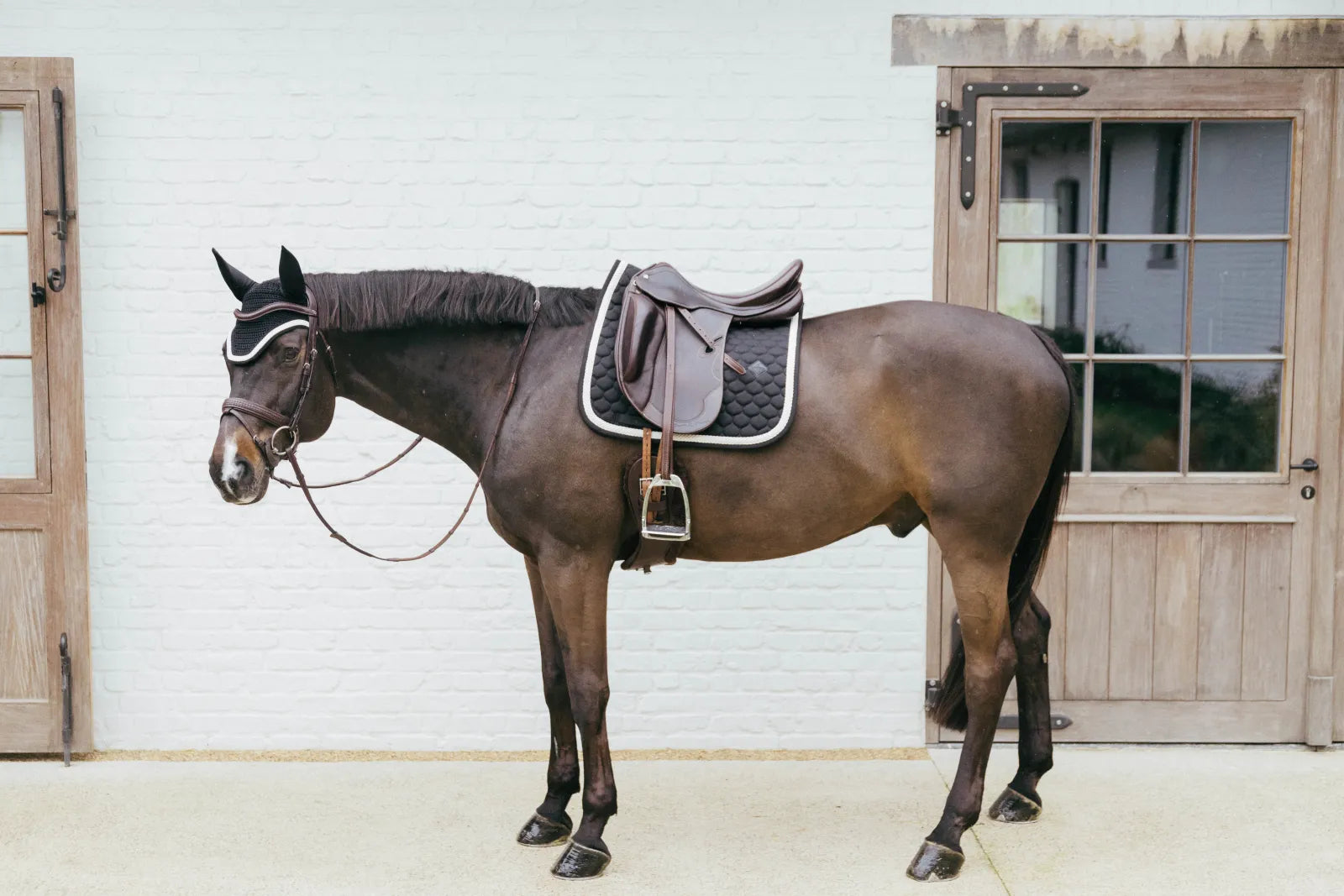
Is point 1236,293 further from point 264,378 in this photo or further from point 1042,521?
point 264,378

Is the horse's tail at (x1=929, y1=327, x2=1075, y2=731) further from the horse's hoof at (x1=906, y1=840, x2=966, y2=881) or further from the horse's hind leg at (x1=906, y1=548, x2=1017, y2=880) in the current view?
the horse's hoof at (x1=906, y1=840, x2=966, y2=881)

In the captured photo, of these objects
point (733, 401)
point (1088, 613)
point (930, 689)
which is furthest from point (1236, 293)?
point (733, 401)

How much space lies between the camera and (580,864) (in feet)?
9.13

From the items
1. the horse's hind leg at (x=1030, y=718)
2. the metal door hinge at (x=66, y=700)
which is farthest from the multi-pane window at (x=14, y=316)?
the horse's hind leg at (x=1030, y=718)

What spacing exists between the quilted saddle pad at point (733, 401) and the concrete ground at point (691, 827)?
3.73 feet

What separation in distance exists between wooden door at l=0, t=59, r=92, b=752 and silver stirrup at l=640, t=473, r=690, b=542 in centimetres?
211

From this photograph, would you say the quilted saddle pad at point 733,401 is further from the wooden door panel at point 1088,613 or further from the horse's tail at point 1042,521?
the wooden door panel at point 1088,613

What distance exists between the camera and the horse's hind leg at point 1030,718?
3.13 metres

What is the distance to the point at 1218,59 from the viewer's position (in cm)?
358

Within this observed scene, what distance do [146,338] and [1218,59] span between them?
368 cm

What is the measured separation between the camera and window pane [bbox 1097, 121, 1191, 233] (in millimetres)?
3643

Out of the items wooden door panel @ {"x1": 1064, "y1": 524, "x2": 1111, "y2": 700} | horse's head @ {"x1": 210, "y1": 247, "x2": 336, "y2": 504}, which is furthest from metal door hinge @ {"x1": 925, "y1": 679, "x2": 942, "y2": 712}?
horse's head @ {"x1": 210, "y1": 247, "x2": 336, "y2": 504}

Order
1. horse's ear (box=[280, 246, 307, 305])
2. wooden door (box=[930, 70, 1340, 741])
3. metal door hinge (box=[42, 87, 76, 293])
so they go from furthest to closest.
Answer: wooden door (box=[930, 70, 1340, 741]) → metal door hinge (box=[42, 87, 76, 293]) → horse's ear (box=[280, 246, 307, 305])

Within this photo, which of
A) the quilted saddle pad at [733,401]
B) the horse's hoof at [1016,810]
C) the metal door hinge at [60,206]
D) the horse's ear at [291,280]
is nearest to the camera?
the horse's ear at [291,280]
